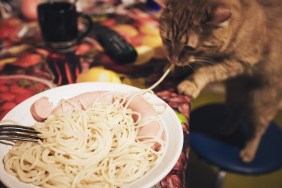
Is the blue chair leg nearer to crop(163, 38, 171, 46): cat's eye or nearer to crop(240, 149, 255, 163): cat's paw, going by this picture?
crop(240, 149, 255, 163): cat's paw

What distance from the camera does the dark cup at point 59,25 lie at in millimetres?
935

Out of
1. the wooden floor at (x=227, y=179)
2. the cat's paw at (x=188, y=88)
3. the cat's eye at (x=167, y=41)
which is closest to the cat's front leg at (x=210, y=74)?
the cat's paw at (x=188, y=88)

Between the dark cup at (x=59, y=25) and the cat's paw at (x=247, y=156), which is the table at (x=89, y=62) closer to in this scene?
the dark cup at (x=59, y=25)

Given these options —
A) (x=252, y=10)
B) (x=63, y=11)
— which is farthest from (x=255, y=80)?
(x=63, y=11)

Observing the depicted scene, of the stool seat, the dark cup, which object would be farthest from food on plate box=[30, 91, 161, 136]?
the stool seat

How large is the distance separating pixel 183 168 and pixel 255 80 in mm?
632

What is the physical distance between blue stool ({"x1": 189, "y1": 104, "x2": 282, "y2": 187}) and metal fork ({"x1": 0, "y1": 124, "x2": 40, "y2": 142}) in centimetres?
75

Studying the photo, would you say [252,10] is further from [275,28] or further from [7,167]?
[7,167]

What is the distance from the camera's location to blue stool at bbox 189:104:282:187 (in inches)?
44.8

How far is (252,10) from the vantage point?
0.96m

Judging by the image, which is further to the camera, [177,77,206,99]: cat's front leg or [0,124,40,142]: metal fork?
[177,77,206,99]: cat's front leg

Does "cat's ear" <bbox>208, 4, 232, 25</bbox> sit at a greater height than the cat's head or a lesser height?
greater

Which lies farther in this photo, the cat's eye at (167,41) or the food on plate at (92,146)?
the cat's eye at (167,41)

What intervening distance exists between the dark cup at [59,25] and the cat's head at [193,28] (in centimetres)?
30
